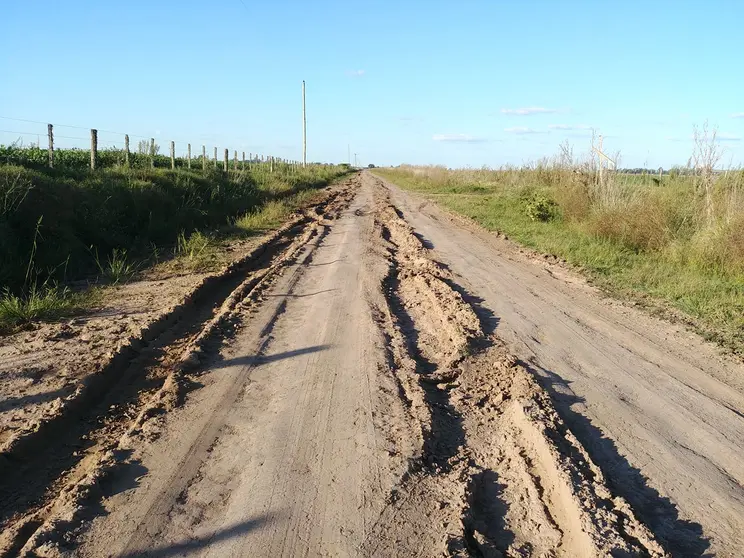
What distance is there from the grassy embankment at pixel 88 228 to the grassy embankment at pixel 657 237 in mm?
7360

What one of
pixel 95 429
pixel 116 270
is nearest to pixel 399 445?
pixel 95 429

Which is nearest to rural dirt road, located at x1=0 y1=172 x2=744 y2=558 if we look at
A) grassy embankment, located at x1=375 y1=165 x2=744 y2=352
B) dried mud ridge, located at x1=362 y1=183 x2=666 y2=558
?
dried mud ridge, located at x1=362 y1=183 x2=666 y2=558

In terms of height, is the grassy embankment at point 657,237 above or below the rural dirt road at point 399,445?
above

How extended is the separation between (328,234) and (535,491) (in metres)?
11.6

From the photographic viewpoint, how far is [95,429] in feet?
14.3

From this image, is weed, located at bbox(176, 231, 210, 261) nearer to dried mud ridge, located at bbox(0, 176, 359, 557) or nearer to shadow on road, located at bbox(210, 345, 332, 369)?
dried mud ridge, located at bbox(0, 176, 359, 557)

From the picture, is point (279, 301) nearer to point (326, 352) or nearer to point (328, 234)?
point (326, 352)

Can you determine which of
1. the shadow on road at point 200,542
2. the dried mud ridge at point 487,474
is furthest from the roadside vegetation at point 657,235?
the shadow on road at point 200,542

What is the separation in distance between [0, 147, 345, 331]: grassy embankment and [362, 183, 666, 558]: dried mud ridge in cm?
460

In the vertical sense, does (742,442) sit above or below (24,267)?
below

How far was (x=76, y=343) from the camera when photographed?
5.96 meters

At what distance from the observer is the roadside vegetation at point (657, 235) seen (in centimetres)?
881

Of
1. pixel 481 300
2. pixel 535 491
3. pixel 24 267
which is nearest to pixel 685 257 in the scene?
pixel 481 300

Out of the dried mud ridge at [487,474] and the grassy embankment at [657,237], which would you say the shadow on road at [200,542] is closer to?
the dried mud ridge at [487,474]
